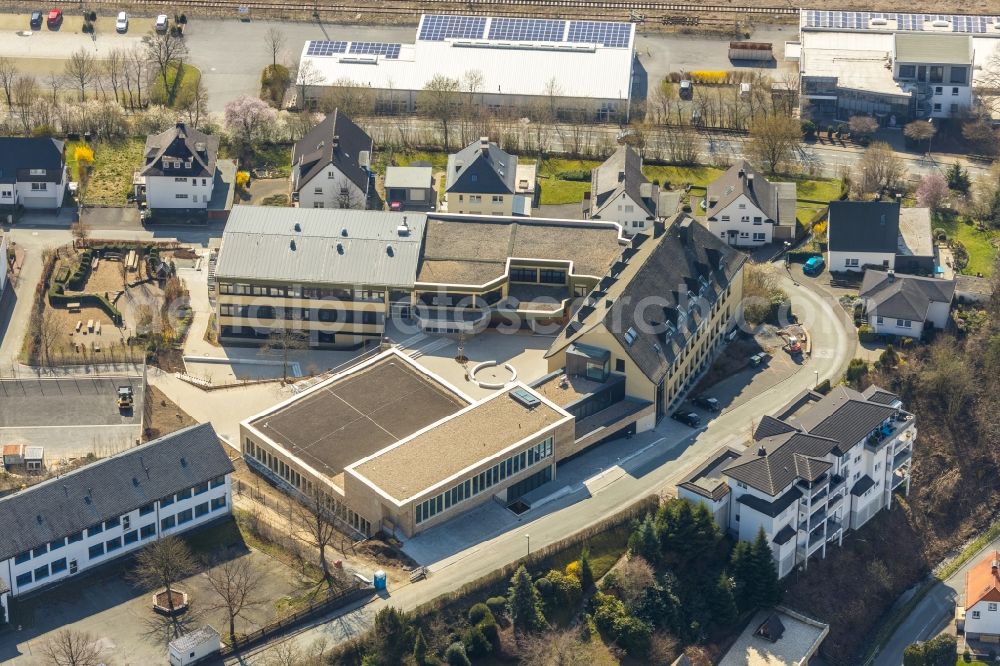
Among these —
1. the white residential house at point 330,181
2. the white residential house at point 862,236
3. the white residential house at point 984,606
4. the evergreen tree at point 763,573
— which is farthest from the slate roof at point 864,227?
the white residential house at point 330,181

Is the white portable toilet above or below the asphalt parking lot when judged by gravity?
below

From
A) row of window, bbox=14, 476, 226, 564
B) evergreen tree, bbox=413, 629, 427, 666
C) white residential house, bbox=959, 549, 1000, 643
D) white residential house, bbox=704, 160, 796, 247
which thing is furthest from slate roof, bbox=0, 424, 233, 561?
white residential house, bbox=704, 160, 796, 247

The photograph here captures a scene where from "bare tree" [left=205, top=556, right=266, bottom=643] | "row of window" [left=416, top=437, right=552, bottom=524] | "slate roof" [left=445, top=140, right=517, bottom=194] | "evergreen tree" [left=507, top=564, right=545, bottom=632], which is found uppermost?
"slate roof" [left=445, top=140, right=517, bottom=194]

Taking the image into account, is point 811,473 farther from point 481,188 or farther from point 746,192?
point 481,188

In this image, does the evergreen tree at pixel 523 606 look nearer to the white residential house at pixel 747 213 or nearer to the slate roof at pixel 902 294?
the slate roof at pixel 902 294

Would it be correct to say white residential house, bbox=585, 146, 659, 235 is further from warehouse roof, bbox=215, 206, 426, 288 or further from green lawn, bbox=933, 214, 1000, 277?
green lawn, bbox=933, 214, 1000, 277

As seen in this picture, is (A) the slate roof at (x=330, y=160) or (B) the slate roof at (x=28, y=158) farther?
(A) the slate roof at (x=330, y=160)

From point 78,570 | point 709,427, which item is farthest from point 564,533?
point 78,570
